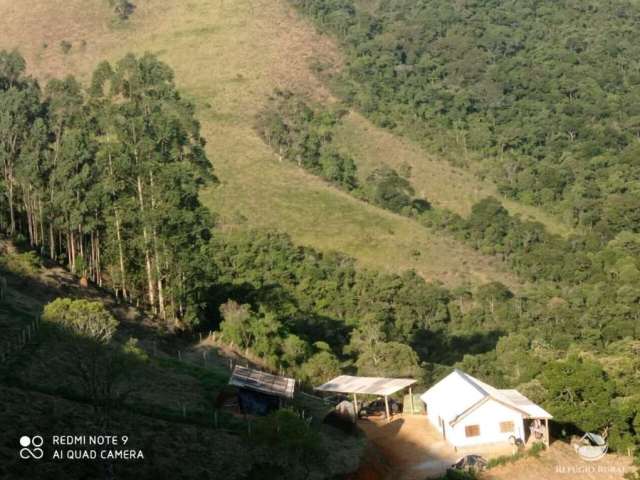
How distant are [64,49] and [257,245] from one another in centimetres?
7525

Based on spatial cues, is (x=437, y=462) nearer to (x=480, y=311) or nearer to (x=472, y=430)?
(x=472, y=430)

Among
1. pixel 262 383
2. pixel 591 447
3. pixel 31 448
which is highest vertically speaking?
pixel 31 448

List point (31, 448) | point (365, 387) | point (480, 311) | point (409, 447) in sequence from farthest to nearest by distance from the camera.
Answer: point (480, 311)
point (365, 387)
point (409, 447)
point (31, 448)

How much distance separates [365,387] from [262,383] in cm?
812

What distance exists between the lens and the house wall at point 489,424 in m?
34.5

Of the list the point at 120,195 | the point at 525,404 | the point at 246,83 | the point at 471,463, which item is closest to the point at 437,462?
the point at 471,463

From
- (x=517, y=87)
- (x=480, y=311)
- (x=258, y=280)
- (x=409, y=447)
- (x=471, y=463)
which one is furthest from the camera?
(x=517, y=87)

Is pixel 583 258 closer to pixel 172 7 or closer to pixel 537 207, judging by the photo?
pixel 537 207

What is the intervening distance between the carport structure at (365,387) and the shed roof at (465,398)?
1.55m

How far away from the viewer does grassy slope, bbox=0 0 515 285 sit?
8369 centimetres

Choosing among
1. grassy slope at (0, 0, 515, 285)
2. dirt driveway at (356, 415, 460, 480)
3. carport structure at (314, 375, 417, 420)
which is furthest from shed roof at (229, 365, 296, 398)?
grassy slope at (0, 0, 515, 285)

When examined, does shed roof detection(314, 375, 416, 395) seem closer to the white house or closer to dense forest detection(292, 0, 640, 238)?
the white house

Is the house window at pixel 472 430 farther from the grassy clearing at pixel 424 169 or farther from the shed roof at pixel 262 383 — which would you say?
the grassy clearing at pixel 424 169

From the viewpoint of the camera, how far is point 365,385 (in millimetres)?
39875
